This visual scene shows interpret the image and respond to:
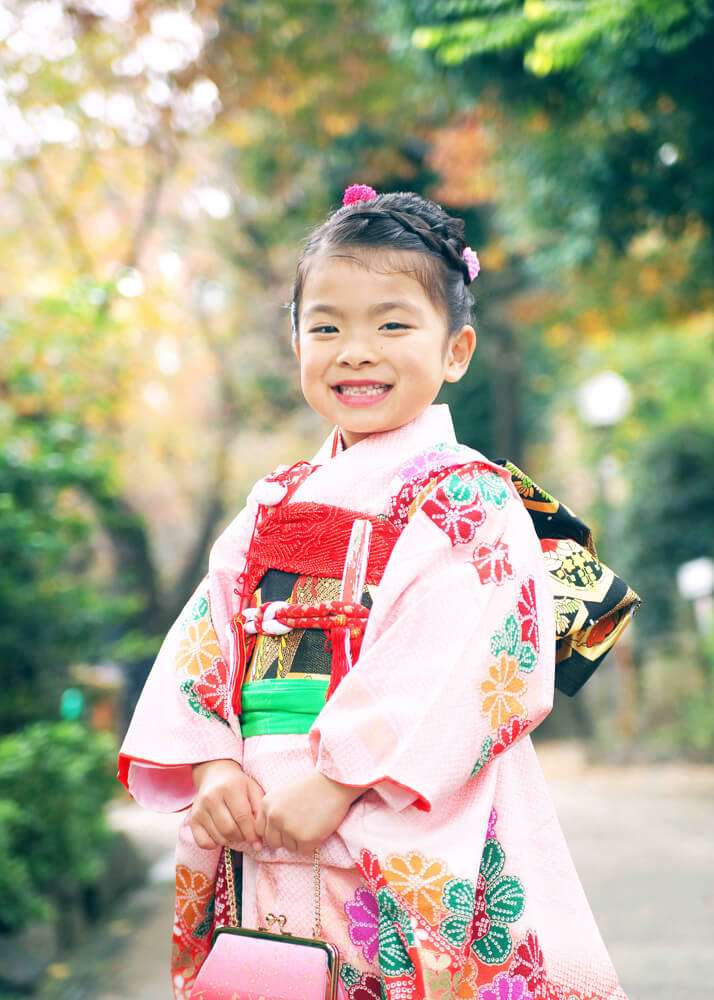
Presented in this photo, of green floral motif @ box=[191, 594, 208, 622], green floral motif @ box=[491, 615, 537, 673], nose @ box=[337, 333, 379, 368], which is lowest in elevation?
green floral motif @ box=[491, 615, 537, 673]

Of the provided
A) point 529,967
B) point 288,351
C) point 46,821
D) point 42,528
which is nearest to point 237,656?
point 529,967

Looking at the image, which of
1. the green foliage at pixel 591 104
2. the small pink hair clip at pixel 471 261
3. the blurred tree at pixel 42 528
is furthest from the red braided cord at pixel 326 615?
the blurred tree at pixel 42 528

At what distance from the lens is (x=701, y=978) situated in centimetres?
359

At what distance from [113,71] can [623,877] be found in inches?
257

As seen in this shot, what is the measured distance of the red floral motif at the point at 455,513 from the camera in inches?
67.3

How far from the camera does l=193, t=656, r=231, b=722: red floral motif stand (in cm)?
176

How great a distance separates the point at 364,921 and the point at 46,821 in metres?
2.64

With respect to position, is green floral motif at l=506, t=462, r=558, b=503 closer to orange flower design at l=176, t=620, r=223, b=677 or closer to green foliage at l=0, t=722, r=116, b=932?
orange flower design at l=176, t=620, r=223, b=677

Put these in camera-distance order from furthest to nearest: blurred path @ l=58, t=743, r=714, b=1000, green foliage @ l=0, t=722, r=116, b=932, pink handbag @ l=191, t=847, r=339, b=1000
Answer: blurred path @ l=58, t=743, r=714, b=1000, green foliage @ l=0, t=722, r=116, b=932, pink handbag @ l=191, t=847, r=339, b=1000

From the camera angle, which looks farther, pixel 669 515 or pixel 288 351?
pixel 288 351

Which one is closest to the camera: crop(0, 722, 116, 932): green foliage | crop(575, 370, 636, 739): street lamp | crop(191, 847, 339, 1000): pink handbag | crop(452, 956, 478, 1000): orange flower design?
crop(191, 847, 339, 1000): pink handbag

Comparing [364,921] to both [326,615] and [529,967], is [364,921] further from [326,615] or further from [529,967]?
[326,615]

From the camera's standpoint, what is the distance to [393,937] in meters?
1.60

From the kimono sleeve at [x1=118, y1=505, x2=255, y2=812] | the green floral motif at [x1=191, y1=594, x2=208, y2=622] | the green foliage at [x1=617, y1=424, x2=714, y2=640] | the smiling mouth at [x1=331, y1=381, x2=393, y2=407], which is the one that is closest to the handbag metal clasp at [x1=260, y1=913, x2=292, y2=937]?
the kimono sleeve at [x1=118, y1=505, x2=255, y2=812]
